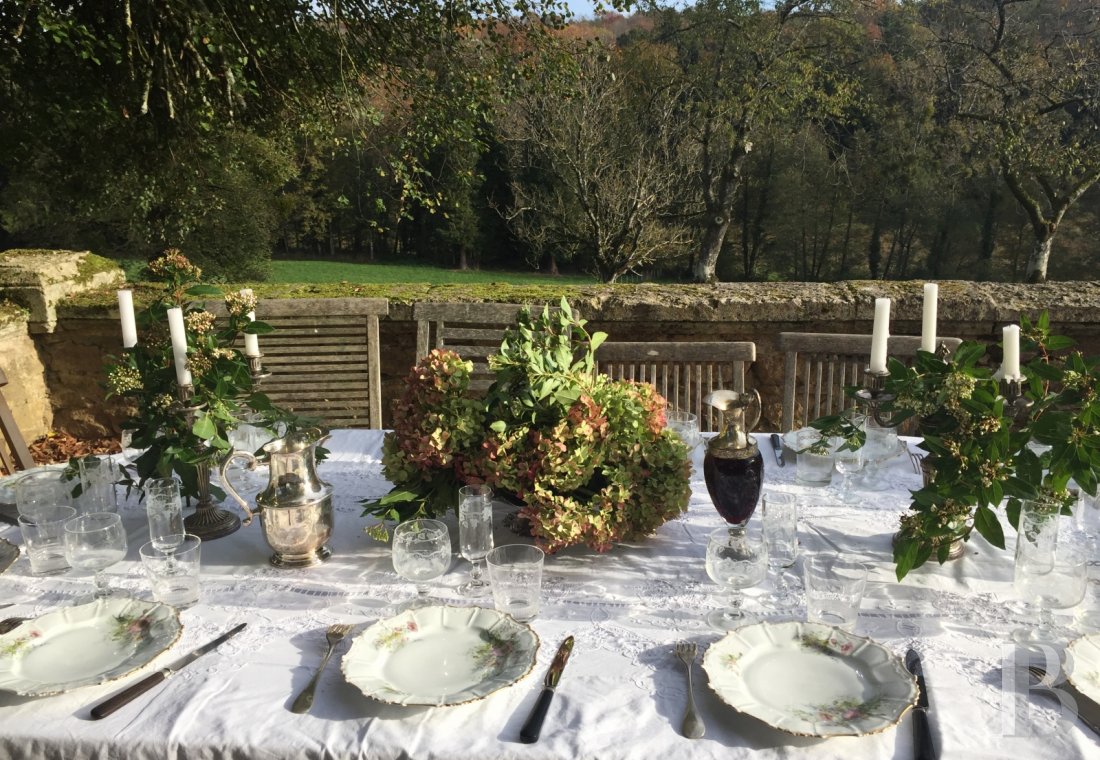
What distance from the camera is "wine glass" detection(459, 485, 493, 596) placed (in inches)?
51.9

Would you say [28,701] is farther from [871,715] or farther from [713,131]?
[713,131]

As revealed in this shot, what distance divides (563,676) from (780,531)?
551 millimetres

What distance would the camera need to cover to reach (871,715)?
3.11ft

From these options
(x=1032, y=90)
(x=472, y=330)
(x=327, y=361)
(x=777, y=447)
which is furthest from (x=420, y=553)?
(x=1032, y=90)

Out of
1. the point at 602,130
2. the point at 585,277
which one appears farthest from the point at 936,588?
the point at 585,277

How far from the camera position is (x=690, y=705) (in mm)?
963

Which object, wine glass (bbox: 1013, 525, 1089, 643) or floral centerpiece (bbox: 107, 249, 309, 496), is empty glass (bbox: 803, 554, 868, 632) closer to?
wine glass (bbox: 1013, 525, 1089, 643)

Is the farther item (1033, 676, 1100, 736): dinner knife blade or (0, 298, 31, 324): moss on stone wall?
(0, 298, 31, 324): moss on stone wall

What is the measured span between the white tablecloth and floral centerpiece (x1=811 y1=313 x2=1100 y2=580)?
14 cm

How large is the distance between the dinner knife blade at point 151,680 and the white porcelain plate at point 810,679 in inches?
29.3

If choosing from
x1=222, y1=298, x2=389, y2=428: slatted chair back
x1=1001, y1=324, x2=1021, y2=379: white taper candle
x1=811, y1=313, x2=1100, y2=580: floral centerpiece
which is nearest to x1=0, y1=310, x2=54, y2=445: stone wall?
x1=222, y1=298, x2=389, y2=428: slatted chair back

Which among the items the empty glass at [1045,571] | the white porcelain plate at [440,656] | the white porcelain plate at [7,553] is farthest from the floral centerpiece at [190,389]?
the empty glass at [1045,571]

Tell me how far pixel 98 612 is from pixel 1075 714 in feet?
4.77

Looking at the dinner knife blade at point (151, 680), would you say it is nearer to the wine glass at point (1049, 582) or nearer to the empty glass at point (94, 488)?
the empty glass at point (94, 488)
